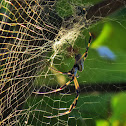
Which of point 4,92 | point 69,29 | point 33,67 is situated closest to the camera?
point 4,92

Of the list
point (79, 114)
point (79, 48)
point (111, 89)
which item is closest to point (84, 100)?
point (79, 114)

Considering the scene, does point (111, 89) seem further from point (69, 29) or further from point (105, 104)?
point (69, 29)

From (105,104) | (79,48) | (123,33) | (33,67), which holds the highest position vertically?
(123,33)

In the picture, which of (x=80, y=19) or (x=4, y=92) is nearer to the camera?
(x=4, y=92)

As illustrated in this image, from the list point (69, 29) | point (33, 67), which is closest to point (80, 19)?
point (69, 29)

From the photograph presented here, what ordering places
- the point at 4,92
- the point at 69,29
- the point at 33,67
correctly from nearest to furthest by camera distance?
the point at 4,92, the point at 33,67, the point at 69,29

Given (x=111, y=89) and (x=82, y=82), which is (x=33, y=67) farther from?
(x=111, y=89)

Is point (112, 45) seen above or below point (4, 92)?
above

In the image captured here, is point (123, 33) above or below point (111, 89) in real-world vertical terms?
above

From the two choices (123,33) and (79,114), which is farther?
(79,114)
